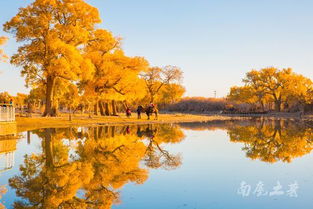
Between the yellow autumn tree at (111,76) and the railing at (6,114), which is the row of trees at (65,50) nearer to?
the yellow autumn tree at (111,76)

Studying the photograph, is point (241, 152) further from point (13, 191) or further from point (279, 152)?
point (13, 191)

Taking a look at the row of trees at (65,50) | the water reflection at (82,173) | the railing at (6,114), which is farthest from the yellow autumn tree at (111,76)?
the water reflection at (82,173)

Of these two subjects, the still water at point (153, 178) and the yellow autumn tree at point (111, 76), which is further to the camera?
the yellow autumn tree at point (111, 76)

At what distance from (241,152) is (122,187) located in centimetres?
902

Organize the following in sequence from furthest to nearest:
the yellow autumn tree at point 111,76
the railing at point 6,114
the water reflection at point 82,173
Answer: the yellow autumn tree at point 111,76
the railing at point 6,114
the water reflection at point 82,173

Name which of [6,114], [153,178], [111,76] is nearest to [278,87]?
[111,76]

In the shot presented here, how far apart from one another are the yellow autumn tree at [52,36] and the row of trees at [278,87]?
55525 mm

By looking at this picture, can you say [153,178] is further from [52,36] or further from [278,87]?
[278,87]

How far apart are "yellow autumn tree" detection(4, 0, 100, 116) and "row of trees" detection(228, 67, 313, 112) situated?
5553 cm

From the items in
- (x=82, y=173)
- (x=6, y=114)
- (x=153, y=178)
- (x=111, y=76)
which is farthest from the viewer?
(x=111, y=76)

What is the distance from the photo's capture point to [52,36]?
119ft

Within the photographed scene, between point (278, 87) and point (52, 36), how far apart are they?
204 feet

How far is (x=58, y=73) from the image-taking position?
36781mm

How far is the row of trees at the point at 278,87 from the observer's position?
78625 mm
